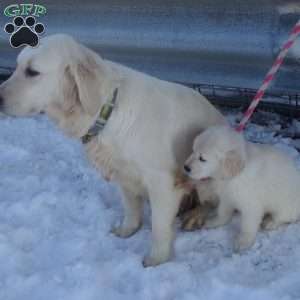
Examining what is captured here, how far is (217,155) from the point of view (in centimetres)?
316

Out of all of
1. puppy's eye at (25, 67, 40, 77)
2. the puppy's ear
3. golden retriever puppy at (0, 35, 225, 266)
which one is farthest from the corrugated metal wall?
puppy's eye at (25, 67, 40, 77)

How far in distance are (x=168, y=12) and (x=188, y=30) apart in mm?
244

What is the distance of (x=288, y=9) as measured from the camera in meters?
4.84

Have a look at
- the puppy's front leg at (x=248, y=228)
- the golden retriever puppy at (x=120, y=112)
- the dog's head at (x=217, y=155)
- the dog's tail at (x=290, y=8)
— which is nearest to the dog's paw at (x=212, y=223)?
the puppy's front leg at (x=248, y=228)

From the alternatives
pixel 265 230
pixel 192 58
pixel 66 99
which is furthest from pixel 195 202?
pixel 192 58

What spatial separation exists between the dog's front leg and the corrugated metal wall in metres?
2.11

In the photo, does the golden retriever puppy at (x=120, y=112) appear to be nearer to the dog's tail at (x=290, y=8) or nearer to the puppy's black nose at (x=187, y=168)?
the puppy's black nose at (x=187, y=168)

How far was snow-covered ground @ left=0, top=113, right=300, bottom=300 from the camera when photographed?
3.15 meters

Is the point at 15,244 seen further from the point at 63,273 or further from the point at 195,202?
the point at 195,202

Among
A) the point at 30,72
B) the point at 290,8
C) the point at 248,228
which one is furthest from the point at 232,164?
the point at 290,8

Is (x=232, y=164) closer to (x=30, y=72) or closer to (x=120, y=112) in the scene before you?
(x=120, y=112)

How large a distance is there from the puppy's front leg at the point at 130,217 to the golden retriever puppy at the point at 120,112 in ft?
0.45

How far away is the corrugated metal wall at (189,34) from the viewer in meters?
4.97

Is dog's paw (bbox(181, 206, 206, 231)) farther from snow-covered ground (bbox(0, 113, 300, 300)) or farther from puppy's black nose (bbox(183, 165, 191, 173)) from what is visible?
puppy's black nose (bbox(183, 165, 191, 173))
